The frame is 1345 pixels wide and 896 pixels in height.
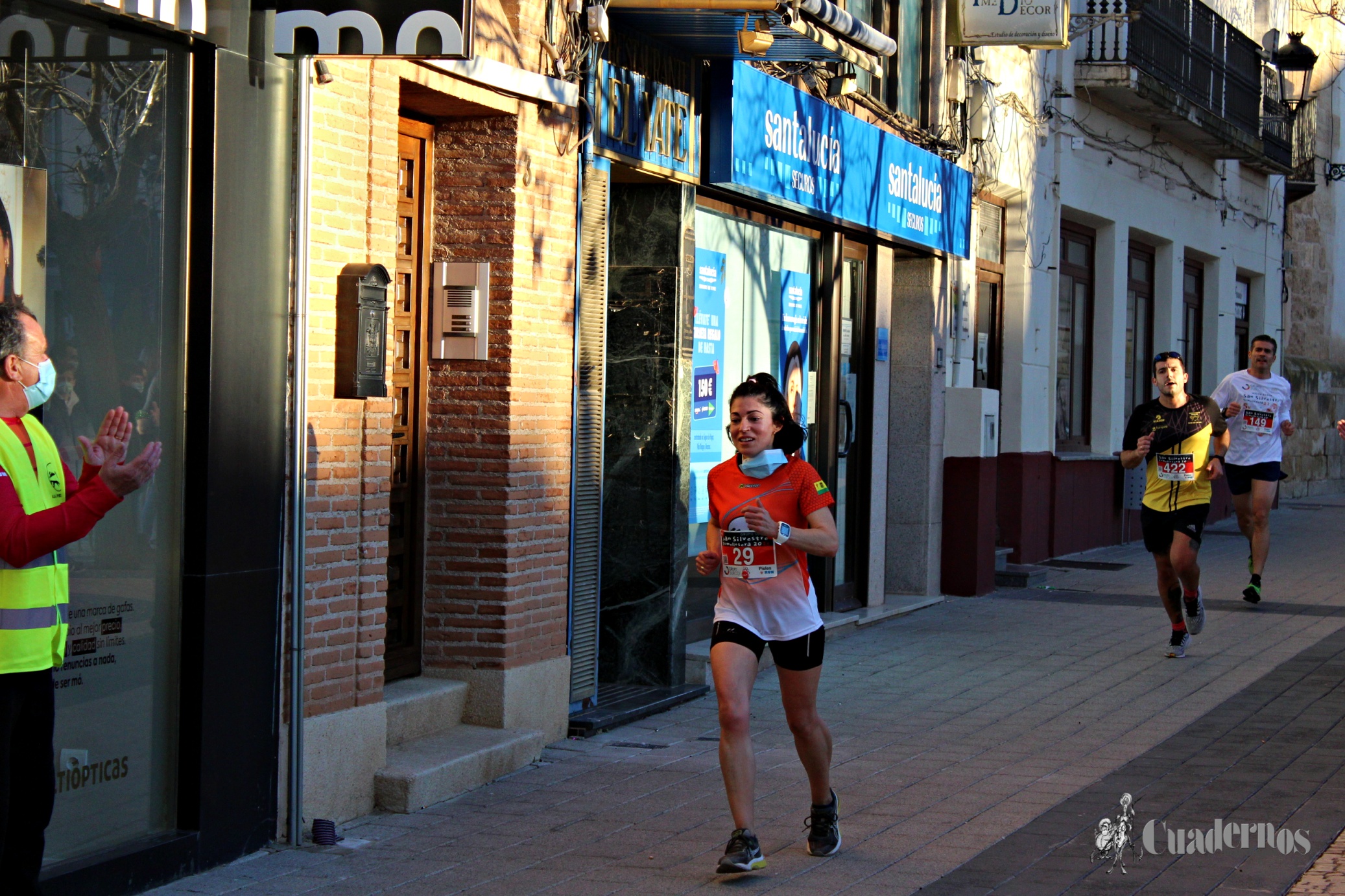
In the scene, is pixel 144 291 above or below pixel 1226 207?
below

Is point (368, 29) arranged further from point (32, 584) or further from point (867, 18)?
point (867, 18)

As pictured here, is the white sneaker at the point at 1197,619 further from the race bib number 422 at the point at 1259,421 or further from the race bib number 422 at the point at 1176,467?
the race bib number 422 at the point at 1259,421

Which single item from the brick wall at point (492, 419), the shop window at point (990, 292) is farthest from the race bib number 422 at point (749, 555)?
the shop window at point (990, 292)

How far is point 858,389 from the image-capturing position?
1311cm

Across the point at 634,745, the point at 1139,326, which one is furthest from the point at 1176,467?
the point at 1139,326

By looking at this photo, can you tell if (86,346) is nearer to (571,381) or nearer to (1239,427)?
(571,381)

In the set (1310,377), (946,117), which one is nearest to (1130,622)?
(946,117)

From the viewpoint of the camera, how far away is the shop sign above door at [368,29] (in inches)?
245

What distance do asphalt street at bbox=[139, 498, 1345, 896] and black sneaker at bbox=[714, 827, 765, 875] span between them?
7 cm

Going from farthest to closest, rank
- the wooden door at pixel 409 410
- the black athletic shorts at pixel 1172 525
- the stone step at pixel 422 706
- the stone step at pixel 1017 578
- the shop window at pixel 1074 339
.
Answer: the shop window at pixel 1074 339 < the stone step at pixel 1017 578 < the black athletic shorts at pixel 1172 525 < the wooden door at pixel 409 410 < the stone step at pixel 422 706

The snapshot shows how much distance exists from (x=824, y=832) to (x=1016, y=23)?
873cm

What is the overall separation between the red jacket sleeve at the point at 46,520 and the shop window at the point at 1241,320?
2156 cm

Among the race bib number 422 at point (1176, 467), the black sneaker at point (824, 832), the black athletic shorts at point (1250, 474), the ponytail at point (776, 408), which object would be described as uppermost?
the ponytail at point (776, 408)

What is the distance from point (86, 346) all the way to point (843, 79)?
7180mm
